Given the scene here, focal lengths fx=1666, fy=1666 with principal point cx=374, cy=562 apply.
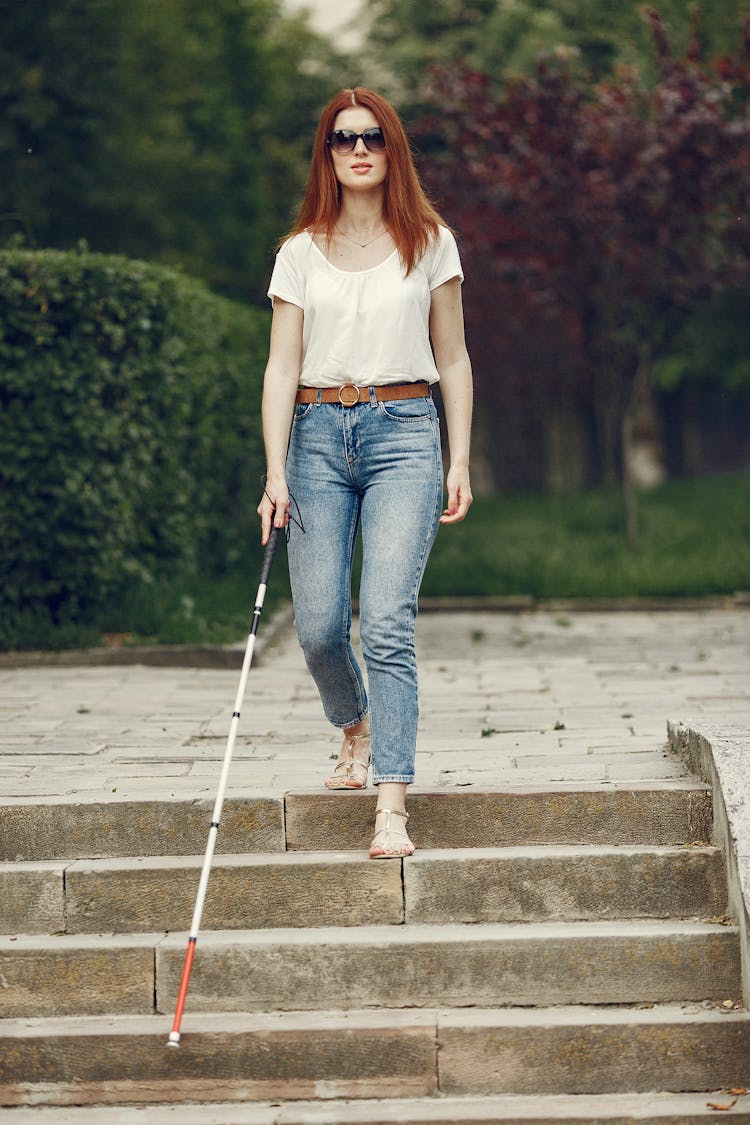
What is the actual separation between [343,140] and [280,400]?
2.61ft

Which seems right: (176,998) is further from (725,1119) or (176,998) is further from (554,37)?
(554,37)

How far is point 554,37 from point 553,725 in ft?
80.0

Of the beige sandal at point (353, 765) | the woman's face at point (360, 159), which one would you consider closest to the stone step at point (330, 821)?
the beige sandal at point (353, 765)

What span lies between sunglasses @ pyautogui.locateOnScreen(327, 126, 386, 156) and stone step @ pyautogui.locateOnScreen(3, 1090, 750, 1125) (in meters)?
2.71

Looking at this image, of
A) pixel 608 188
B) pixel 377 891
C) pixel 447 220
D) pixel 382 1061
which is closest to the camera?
pixel 382 1061

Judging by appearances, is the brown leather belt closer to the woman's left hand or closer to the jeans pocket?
the jeans pocket

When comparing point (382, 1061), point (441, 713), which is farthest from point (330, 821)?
point (441, 713)

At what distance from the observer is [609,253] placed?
48.0ft

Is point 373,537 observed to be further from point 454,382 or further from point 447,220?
point 447,220

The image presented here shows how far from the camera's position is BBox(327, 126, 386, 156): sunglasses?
195 inches

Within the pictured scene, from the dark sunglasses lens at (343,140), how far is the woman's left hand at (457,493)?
39.5 inches

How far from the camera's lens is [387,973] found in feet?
15.1

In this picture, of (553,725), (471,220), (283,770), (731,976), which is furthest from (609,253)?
(731,976)

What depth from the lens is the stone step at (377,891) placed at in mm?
4832
